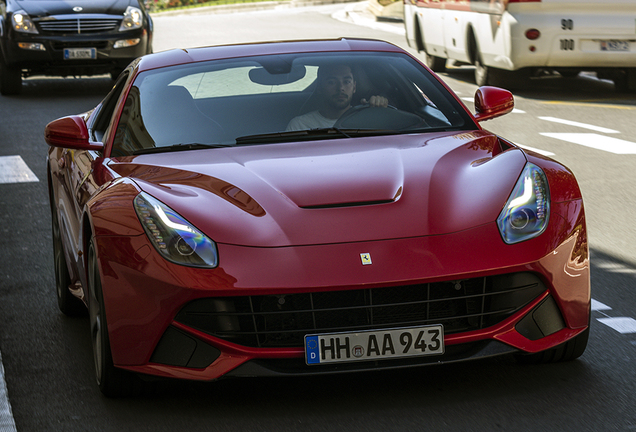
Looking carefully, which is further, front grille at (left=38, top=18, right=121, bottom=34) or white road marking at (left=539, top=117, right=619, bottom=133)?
front grille at (left=38, top=18, right=121, bottom=34)

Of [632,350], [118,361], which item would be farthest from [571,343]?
[118,361]

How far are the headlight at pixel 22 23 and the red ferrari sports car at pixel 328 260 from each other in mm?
11572

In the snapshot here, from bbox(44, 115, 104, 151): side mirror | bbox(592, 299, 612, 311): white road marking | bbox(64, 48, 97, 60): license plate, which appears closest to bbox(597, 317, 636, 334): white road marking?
bbox(592, 299, 612, 311): white road marking

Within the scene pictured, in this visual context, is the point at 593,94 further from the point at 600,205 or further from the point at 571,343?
the point at 571,343

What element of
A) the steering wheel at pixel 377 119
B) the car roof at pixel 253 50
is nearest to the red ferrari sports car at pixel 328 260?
the steering wheel at pixel 377 119

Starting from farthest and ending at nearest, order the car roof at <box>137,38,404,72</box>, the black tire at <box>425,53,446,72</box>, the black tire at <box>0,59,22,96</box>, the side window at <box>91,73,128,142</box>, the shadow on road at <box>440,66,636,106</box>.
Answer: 1. the black tire at <box>425,53,446,72</box>
2. the black tire at <box>0,59,22,96</box>
3. the shadow on road at <box>440,66,636,106</box>
4. the side window at <box>91,73,128,142</box>
5. the car roof at <box>137,38,404,72</box>

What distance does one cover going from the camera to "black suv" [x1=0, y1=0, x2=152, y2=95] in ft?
50.3

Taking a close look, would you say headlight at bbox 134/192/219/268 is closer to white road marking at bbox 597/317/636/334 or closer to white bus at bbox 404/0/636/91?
white road marking at bbox 597/317/636/334

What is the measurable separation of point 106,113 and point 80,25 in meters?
10.5

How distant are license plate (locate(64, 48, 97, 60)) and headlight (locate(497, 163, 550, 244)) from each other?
12.3m

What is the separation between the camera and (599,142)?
10.7m

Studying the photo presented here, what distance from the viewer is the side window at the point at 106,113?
5418mm

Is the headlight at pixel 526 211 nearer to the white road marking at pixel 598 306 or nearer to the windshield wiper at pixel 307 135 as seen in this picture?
the windshield wiper at pixel 307 135

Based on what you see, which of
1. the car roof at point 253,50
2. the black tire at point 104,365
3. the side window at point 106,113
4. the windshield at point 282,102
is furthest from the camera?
the side window at point 106,113
